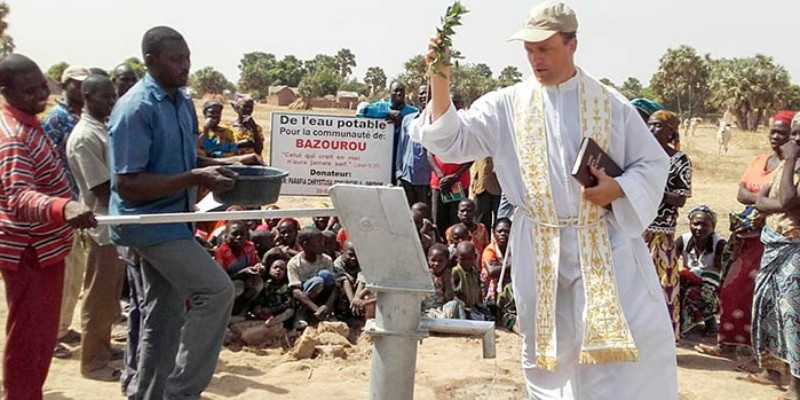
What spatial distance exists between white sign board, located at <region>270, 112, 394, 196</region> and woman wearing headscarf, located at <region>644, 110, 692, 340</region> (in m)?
2.85

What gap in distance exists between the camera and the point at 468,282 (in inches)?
240

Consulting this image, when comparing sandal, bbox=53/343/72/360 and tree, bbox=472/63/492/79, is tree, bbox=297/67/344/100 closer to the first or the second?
tree, bbox=472/63/492/79

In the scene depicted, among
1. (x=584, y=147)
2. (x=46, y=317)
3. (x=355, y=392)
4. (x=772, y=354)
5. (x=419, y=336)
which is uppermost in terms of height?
(x=584, y=147)

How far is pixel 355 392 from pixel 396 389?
2743 mm

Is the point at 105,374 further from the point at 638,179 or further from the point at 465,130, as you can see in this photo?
the point at 638,179

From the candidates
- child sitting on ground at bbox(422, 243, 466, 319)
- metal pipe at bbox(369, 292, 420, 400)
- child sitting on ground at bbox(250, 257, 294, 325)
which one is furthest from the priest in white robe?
child sitting on ground at bbox(250, 257, 294, 325)

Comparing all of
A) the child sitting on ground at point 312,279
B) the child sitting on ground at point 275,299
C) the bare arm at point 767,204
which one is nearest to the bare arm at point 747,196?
the bare arm at point 767,204

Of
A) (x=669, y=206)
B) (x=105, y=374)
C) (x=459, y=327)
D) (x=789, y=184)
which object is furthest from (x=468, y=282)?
(x=459, y=327)

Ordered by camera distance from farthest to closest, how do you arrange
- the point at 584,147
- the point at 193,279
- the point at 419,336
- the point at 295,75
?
the point at 295,75 → the point at 193,279 → the point at 584,147 → the point at 419,336

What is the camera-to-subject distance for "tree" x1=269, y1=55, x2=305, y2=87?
60094 millimetres

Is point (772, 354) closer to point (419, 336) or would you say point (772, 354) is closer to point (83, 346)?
point (419, 336)

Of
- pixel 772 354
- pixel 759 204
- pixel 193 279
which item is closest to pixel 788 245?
pixel 759 204

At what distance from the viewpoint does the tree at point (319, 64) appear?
66062mm

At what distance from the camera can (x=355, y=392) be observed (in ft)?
15.3
